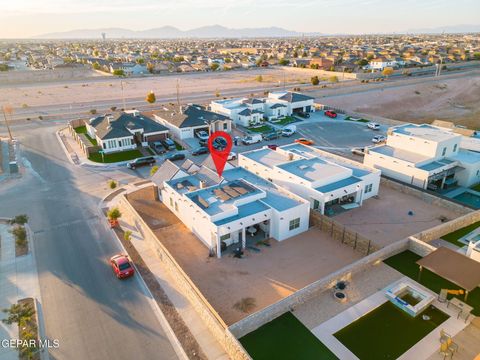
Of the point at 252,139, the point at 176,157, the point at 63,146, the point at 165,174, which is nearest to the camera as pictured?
the point at 165,174

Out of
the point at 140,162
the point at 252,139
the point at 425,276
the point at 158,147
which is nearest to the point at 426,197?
the point at 425,276

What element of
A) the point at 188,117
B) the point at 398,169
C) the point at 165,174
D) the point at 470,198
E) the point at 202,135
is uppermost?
the point at 188,117

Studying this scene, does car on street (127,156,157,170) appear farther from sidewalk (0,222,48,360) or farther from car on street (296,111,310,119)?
car on street (296,111,310,119)

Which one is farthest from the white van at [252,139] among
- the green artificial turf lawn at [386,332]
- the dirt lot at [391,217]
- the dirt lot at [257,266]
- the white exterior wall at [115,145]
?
the green artificial turf lawn at [386,332]

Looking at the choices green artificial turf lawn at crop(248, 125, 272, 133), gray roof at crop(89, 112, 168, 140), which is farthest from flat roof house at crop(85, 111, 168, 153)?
green artificial turf lawn at crop(248, 125, 272, 133)

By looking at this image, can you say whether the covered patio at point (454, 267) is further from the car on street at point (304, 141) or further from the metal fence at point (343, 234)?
the car on street at point (304, 141)

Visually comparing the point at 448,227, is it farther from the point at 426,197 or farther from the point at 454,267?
the point at 454,267
